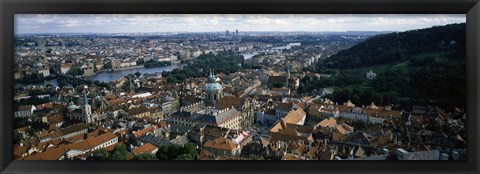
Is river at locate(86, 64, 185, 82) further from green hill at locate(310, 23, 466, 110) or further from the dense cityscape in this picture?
green hill at locate(310, 23, 466, 110)

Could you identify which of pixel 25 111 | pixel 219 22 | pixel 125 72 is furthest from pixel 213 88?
pixel 25 111

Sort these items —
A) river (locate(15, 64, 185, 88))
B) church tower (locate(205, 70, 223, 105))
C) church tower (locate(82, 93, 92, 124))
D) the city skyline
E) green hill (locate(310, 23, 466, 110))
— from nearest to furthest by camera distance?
the city skyline < green hill (locate(310, 23, 466, 110)) < church tower (locate(82, 93, 92, 124)) < river (locate(15, 64, 185, 88)) < church tower (locate(205, 70, 223, 105))

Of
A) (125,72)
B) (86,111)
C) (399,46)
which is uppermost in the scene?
(399,46)

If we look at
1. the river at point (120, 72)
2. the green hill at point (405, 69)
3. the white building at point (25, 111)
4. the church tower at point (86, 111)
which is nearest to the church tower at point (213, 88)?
the river at point (120, 72)

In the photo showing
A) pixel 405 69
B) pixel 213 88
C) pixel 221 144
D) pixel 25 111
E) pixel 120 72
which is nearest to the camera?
pixel 25 111

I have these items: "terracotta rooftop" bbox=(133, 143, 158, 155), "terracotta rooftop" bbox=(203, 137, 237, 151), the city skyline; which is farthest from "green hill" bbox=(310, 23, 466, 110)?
"terracotta rooftop" bbox=(133, 143, 158, 155)

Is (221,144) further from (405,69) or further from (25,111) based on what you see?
(405,69)
